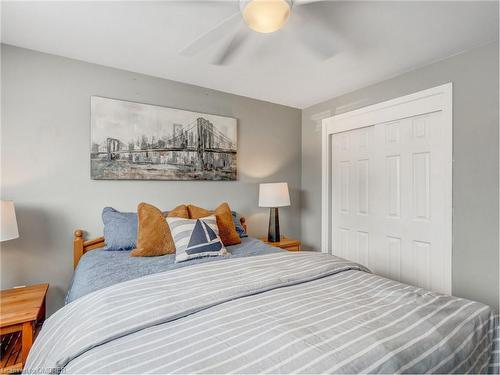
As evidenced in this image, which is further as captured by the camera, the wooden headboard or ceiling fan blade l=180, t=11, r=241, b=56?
the wooden headboard

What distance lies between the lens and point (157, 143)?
8.57 ft

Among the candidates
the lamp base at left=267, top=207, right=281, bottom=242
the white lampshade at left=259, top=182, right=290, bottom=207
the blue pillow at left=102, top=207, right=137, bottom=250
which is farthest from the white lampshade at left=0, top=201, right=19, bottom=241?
the lamp base at left=267, top=207, right=281, bottom=242

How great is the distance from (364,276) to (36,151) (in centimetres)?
256

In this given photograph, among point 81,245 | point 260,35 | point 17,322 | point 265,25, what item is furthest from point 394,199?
point 17,322

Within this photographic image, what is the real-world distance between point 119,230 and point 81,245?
0.36 m

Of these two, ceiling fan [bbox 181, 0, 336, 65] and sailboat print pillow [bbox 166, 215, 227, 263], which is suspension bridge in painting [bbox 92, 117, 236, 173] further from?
ceiling fan [bbox 181, 0, 336, 65]

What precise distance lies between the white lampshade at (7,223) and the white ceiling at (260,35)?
123cm

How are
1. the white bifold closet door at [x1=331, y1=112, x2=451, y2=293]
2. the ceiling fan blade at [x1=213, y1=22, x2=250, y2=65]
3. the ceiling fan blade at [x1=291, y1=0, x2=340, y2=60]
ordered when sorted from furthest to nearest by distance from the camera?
the white bifold closet door at [x1=331, y1=112, x2=451, y2=293] < the ceiling fan blade at [x1=213, y1=22, x2=250, y2=65] < the ceiling fan blade at [x1=291, y1=0, x2=340, y2=60]

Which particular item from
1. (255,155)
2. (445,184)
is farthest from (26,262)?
(445,184)

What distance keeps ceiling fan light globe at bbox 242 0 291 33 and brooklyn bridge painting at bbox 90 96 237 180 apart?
1.52m

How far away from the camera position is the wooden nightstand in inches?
57.9

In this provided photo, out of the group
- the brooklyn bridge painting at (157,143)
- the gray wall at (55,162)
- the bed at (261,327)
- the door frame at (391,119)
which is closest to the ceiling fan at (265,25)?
the brooklyn bridge painting at (157,143)

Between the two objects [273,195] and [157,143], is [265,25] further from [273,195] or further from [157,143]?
[273,195]

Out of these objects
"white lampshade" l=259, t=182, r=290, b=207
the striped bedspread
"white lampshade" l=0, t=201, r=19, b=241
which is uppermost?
"white lampshade" l=259, t=182, r=290, b=207
